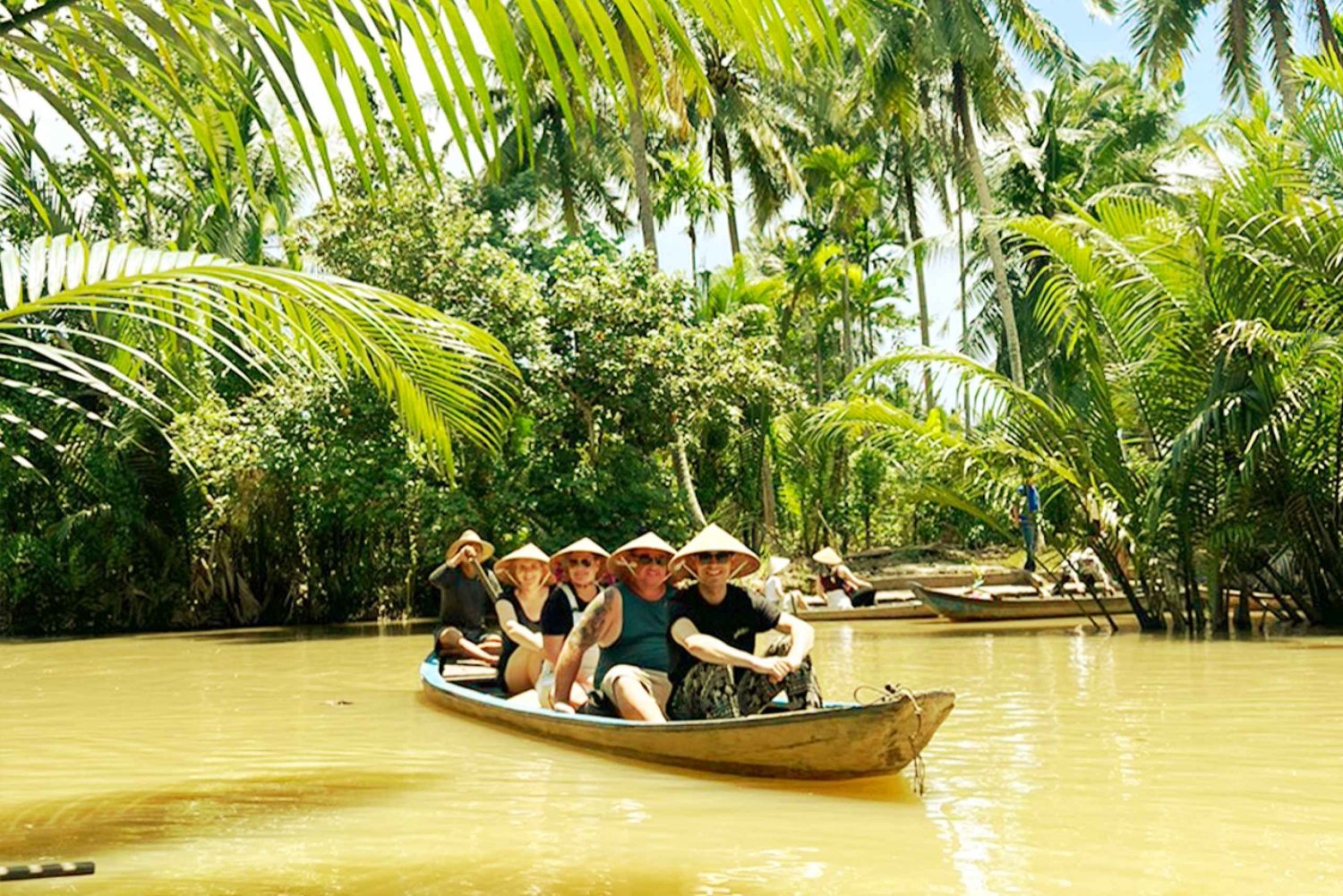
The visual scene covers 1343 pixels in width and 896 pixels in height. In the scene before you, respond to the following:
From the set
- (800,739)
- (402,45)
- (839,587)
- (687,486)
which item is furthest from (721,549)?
(687,486)

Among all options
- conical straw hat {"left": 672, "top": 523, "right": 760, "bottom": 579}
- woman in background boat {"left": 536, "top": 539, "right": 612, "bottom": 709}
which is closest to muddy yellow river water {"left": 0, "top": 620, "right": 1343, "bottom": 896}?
woman in background boat {"left": 536, "top": 539, "right": 612, "bottom": 709}

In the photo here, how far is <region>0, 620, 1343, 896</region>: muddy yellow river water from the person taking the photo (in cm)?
527

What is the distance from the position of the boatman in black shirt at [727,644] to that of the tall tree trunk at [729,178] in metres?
24.9

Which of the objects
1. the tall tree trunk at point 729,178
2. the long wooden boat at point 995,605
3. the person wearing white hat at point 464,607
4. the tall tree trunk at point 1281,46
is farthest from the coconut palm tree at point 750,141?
the person wearing white hat at point 464,607

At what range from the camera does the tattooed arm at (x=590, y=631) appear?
8.09 metres

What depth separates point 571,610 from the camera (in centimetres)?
927

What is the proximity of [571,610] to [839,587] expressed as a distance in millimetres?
14010

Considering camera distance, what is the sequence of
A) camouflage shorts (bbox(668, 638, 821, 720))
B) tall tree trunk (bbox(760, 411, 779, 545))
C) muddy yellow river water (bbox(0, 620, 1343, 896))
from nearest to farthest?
muddy yellow river water (bbox(0, 620, 1343, 896)), camouflage shorts (bbox(668, 638, 821, 720)), tall tree trunk (bbox(760, 411, 779, 545))

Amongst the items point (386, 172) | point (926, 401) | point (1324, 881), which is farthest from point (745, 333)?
point (386, 172)

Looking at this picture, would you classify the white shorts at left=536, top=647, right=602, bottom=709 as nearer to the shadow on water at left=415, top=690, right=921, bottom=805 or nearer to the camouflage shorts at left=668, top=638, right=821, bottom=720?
the shadow on water at left=415, top=690, right=921, bottom=805

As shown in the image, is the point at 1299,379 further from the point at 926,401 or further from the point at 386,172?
the point at 926,401

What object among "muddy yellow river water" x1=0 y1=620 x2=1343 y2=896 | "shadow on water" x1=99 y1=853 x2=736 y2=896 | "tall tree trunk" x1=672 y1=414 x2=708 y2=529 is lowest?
"shadow on water" x1=99 y1=853 x2=736 y2=896

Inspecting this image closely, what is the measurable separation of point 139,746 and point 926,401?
28037 mm

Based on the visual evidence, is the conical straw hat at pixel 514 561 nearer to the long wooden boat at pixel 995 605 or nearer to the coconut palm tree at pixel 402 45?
the coconut palm tree at pixel 402 45
